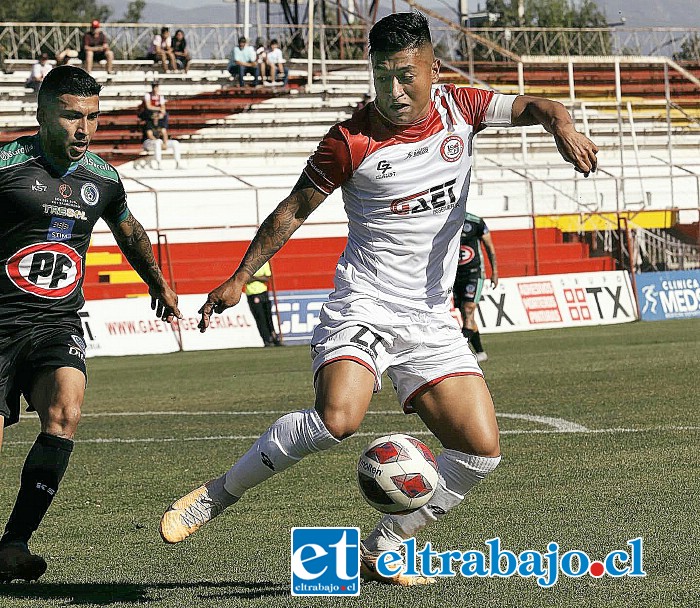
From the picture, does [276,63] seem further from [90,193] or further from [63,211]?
[63,211]

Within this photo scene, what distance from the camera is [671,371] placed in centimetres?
1355

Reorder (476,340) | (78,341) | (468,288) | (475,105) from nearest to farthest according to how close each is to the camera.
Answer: (475,105) → (78,341) → (468,288) → (476,340)

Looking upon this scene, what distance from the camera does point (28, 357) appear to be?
576 centimetres

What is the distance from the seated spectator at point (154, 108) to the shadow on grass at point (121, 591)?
25214mm

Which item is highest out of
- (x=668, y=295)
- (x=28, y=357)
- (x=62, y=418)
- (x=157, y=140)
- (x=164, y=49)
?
(x=28, y=357)

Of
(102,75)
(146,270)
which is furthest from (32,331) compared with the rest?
(102,75)

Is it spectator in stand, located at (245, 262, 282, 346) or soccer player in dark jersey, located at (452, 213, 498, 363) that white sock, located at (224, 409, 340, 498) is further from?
spectator in stand, located at (245, 262, 282, 346)

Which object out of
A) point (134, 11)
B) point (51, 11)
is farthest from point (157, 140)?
point (134, 11)

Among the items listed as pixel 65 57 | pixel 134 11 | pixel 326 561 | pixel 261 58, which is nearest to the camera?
pixel 326 561

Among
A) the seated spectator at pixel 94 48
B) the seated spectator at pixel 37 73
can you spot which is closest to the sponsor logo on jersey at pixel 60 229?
the seated spectator at pixel 37 73

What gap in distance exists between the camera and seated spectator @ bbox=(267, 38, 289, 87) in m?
33.8

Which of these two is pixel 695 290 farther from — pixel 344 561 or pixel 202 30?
pixel 344 561

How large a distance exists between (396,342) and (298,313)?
645 inches

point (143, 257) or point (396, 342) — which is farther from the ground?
point (143, 257)
